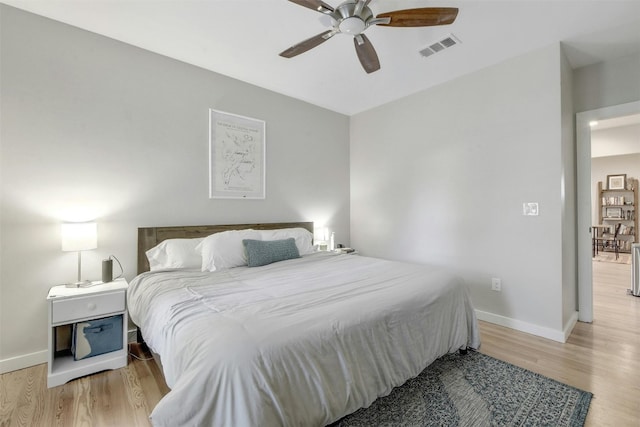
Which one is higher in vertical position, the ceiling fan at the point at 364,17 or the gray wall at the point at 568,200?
the ceiling fan at the point at 364,17

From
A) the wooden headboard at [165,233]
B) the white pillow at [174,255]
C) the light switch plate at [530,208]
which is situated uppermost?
the light switch plate at [530,208]

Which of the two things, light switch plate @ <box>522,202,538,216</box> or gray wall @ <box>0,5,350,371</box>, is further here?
light switch plate @ <box>522,202,538,216</box>

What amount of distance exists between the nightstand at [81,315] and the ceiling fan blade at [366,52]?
8.49ft

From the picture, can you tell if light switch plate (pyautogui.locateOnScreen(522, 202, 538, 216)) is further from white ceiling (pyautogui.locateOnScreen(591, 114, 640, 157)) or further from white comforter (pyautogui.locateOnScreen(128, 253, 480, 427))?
white ceiling (pyautogui.locateOnScreen(591, 114, 640, 157))

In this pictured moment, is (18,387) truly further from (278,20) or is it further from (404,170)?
(404,170)

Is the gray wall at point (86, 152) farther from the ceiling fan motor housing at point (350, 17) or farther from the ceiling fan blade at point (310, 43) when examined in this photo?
the ceiling fan motor housing at point (350, 17)

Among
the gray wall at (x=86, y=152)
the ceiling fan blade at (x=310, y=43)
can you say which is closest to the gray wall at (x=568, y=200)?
the ceiling fan blade at (x=310, y=43)

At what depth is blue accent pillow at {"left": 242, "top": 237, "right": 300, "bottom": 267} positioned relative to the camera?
2684 millimetres

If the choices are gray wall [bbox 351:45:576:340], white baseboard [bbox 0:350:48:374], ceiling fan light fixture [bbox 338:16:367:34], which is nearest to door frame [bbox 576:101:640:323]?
gray wall [bbox 351:45:576:340]

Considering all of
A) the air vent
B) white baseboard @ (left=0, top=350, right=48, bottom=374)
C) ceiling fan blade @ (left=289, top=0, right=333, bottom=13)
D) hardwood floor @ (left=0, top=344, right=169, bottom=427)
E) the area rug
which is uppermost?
the air vent

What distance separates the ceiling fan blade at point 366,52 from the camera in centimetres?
204

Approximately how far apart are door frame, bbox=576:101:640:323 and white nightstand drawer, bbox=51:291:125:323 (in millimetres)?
4416

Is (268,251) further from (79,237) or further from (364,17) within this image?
(364,17)

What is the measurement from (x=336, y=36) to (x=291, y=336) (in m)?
2.41
